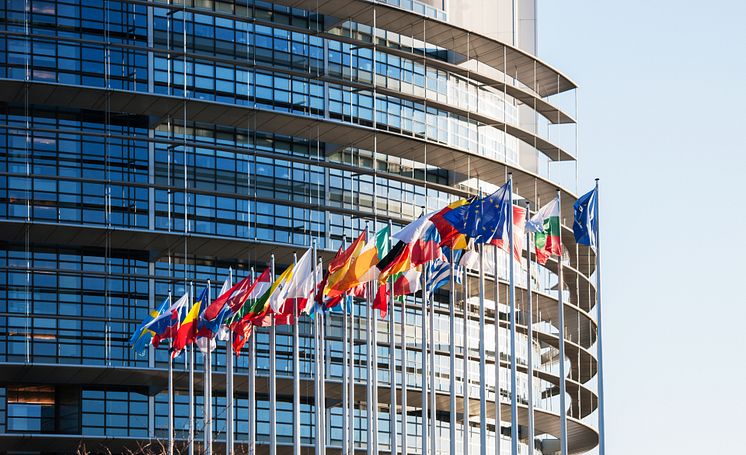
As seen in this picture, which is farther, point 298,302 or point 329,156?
point 329,156

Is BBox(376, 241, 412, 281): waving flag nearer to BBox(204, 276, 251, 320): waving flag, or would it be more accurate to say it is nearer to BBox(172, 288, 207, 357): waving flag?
BBox(204, 276, 251, 320): waving flag

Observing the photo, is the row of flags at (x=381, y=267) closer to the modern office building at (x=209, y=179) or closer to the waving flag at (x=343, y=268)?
the waving flag at (x=343, y=268)

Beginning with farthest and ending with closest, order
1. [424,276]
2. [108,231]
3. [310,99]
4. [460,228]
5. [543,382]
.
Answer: [543,382]
[310,99]
[108,231]
[424,276]
[460,228]

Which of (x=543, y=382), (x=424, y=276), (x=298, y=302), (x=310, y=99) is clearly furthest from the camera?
(x=543, y=382)

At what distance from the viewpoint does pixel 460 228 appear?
47438 millimetres

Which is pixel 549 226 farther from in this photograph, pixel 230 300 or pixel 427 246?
pixel 230 300

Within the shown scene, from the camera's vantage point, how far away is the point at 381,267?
49.2m

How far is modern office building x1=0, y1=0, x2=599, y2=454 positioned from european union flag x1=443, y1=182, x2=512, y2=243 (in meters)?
22.9

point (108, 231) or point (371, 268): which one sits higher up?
point (108, 231)

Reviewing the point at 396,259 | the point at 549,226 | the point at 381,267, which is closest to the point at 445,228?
the point at 396,259

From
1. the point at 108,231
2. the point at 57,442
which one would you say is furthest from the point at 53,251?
the point at 57,442

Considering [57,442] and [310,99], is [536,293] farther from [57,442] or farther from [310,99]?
[57,442]

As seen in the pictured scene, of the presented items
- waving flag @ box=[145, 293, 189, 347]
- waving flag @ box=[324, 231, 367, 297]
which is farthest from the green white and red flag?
waving flag @ box=[145, 293, 189, 347]

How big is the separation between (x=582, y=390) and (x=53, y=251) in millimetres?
34779
